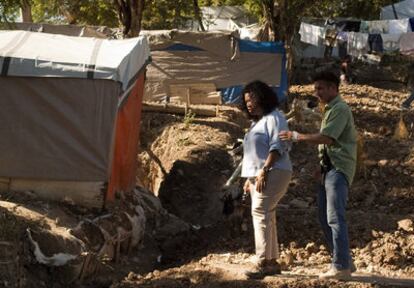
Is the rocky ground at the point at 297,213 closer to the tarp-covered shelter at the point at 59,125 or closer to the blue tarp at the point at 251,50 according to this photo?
the tarp-covered shelter at the point at 59,125

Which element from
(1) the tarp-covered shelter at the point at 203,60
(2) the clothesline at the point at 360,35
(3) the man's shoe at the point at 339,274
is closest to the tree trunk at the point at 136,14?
(1) the tarp-covered shelter at the point at 203,60

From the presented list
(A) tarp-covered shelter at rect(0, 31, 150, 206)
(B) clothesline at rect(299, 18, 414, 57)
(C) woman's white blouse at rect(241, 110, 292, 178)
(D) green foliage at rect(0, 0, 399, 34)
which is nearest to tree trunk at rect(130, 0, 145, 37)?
(D) green foliage at rect(0, 0, 399, 34)

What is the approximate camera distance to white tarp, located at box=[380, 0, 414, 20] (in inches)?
1237

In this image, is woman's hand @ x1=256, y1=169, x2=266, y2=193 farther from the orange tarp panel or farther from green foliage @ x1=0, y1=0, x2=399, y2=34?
green foliage @ x1=0, y1=0, x2=399, y2=34

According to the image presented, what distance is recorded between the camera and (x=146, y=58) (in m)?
9.15

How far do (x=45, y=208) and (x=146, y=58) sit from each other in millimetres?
2769

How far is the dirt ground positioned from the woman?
1.03ft

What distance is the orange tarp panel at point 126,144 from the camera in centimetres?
806

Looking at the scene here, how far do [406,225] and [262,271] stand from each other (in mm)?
2387

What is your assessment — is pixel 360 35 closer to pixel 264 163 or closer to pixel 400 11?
pixel 400 11

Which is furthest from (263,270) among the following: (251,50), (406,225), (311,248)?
(251,50)

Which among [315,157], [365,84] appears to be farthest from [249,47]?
[365,84]

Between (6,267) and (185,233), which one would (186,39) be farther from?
(6,267)

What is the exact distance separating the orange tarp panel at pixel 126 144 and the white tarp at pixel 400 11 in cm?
2433
